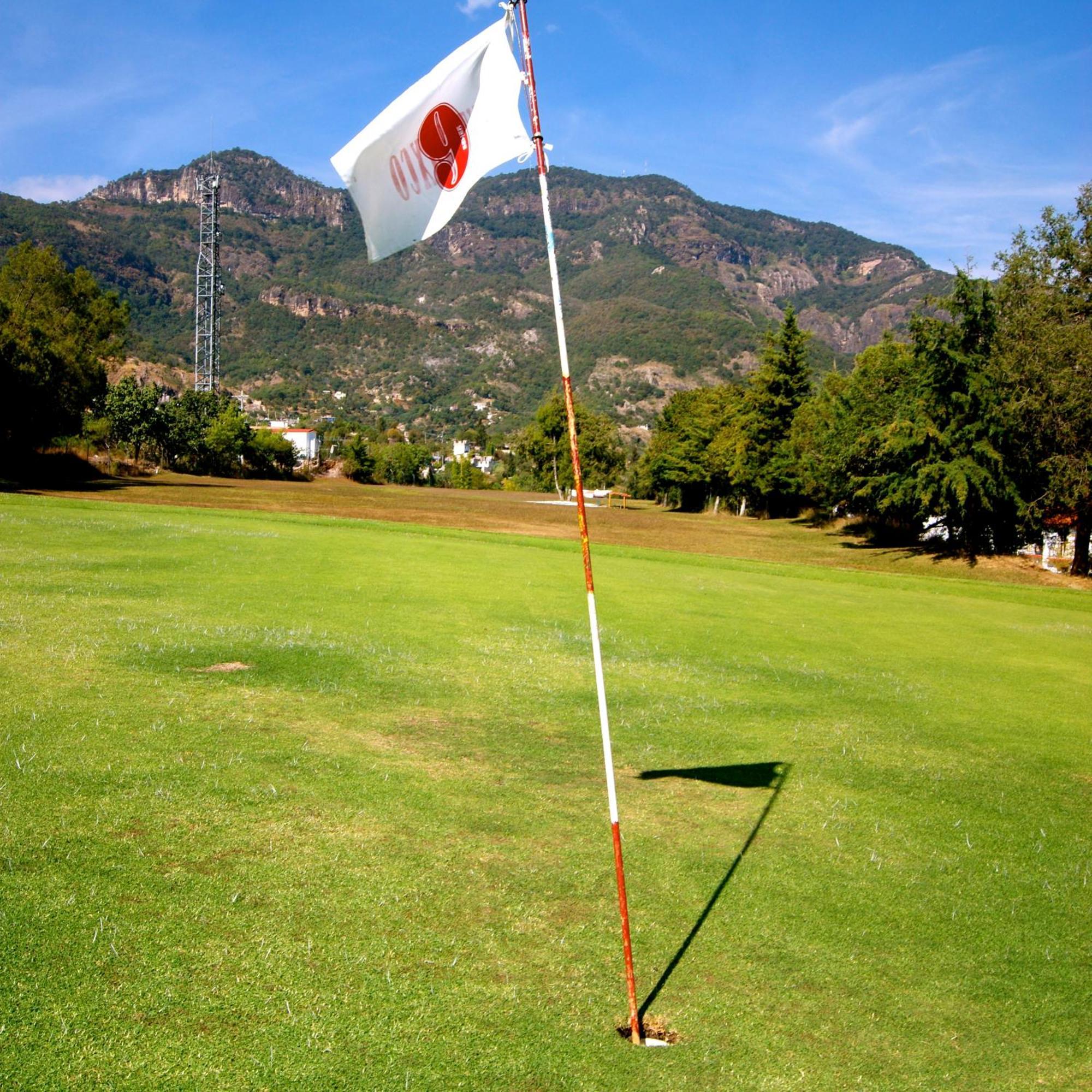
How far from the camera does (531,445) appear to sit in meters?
106

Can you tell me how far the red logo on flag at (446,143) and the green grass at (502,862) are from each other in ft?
16.2

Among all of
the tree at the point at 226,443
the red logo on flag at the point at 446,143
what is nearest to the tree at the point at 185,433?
the tree at the point at 226,443

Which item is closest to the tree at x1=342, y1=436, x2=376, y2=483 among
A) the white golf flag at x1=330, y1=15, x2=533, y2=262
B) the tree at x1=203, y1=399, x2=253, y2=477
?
the tree at x1=203, y1=399, x2=253, y2=477

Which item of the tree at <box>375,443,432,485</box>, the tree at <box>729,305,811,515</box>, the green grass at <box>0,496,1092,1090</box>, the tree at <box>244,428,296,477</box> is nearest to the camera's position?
the green grass at <box>0,496,1092,1090</box>

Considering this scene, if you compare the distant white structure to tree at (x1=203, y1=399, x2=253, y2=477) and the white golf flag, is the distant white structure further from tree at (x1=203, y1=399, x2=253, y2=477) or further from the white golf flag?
the white golf flag

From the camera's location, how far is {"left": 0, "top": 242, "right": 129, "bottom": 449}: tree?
54281mm

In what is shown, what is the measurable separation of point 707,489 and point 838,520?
22.6 metres

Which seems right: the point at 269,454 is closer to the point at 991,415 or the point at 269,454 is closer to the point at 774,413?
the point at 774,413

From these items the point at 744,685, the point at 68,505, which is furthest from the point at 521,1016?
the point at 68,505

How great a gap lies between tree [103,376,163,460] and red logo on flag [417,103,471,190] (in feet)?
275

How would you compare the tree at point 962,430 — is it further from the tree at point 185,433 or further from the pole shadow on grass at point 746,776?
the tree at point 185,433

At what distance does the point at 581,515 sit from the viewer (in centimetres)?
505

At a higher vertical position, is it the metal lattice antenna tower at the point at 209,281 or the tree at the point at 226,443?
the metal lattice antenna tower at the point at 209,281

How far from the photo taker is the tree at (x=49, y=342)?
178 feet
